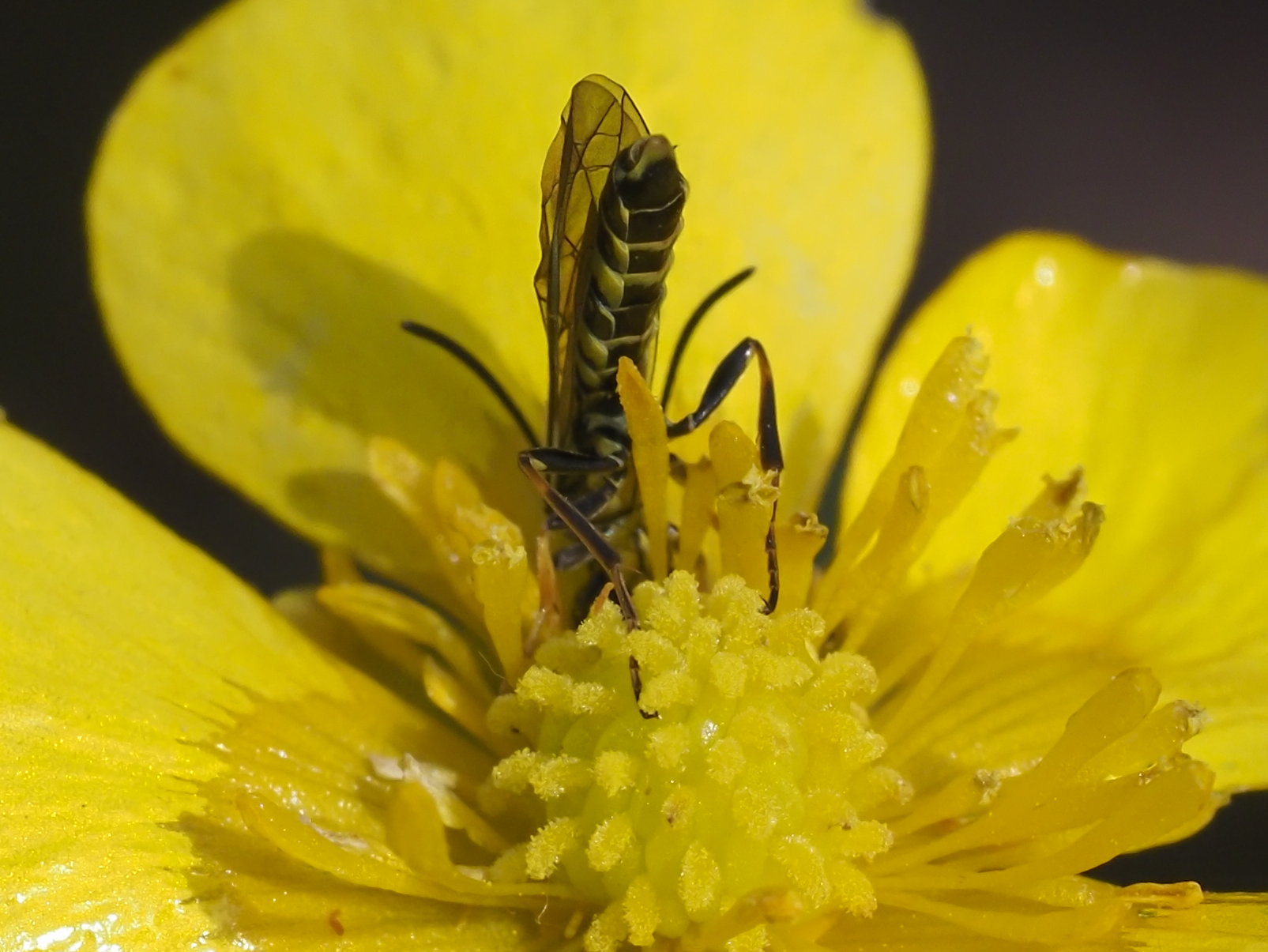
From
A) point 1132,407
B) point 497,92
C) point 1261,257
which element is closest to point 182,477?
point 497,92

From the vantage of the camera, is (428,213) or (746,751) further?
(428,213)

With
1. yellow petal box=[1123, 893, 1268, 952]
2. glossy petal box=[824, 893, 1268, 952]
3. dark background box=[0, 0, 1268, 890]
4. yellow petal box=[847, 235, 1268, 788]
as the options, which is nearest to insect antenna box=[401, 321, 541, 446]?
yellow petal box=[847, 235, 1268, 788]

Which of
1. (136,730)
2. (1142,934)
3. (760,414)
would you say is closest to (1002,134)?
(760,414)

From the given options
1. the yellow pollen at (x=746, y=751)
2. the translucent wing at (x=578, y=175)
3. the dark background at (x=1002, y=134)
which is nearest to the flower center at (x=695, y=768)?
the yellow pollen at (x=746, y=751)

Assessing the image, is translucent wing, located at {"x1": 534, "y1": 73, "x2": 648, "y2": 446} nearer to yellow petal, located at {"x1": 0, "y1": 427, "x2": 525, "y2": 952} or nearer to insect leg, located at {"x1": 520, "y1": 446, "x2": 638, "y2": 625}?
insect leg, located at {"x1": 520, "y1": 446, "x2": 638, "y2": 625}

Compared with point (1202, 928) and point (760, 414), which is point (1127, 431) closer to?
point (760, 414)

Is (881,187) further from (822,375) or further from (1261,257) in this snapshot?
(1261,257)

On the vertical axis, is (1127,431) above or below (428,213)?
below
